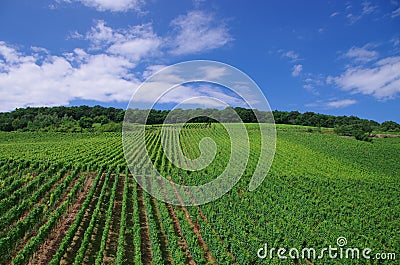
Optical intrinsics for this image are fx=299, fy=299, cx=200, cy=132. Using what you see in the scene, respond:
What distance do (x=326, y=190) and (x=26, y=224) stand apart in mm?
19915

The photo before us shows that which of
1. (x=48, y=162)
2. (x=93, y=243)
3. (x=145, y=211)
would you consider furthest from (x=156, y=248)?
(x=48, y=162)

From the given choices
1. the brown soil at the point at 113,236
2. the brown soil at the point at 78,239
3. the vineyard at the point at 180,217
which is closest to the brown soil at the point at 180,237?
the vineyard at the point at 180,217

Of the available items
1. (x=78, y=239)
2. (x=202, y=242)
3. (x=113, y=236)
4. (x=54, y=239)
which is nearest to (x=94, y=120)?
(x=54, y=239)

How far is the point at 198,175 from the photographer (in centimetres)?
2519

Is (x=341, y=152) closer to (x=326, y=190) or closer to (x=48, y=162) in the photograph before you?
(x=326, y=190)

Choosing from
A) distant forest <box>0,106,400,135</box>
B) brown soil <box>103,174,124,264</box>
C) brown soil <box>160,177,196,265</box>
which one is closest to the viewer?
brown soil <box>103,174,124,264</box>

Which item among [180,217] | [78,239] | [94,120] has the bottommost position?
[78,239]

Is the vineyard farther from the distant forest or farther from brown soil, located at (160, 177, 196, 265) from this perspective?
the distant forest

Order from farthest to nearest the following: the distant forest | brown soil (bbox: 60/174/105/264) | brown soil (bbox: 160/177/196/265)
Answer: the distant forest < brown soil (bbox: 160/177/196/265) < brown soil (bbox: 60/174/105/264)

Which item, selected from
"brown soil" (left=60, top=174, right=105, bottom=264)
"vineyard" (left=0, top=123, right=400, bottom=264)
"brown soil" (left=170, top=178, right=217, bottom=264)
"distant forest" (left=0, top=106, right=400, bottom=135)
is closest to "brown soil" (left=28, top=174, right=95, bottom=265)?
"vineyard" (left=0, top=123, right=400, bottom=264)

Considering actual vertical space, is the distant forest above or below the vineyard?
above

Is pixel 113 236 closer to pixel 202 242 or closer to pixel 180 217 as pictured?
pixel 180 217

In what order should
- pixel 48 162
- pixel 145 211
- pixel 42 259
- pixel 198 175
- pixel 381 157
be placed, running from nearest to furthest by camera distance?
pixel 42 259, pixel 145 211, pixel 198 175, pixel 48 162, pixel 381 157

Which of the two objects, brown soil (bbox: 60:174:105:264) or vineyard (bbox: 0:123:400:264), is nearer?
brown soil (bbox: 60:174:105:264)
